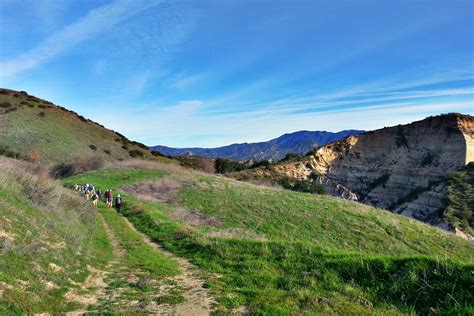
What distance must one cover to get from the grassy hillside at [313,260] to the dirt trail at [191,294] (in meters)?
0.33

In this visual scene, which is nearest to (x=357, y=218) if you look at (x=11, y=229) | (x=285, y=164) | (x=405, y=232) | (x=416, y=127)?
(x=405, y=232)

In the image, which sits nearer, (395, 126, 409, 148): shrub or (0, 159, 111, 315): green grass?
(0, 159, 111, 315): green grass

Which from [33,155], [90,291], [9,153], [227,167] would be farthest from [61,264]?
[227,167]

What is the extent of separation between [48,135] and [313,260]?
64.0 meters

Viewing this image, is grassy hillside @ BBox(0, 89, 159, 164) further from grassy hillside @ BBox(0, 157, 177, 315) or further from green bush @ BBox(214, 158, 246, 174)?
grassy hillside @ BBox(0, 157, 177, 315)

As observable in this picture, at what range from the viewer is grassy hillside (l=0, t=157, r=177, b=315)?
812cm

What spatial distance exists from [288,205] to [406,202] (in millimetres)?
45997

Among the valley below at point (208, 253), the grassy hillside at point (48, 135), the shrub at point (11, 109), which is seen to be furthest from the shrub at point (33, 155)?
the shrub at point (11, 109)

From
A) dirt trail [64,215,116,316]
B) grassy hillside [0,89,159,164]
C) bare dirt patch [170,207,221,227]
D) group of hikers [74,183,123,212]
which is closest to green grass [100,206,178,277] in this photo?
dirt trail [64,215,116,316]

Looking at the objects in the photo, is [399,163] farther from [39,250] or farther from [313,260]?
[39,250]

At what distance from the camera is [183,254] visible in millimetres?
14234

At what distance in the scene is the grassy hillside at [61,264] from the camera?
26.6 feet

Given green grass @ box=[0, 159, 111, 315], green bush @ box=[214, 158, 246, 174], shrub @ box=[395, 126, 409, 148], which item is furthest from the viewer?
green bush @ box=[214, 158, 246, 174]

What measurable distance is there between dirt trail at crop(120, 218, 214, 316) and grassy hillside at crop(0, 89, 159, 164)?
4804 centimetres
